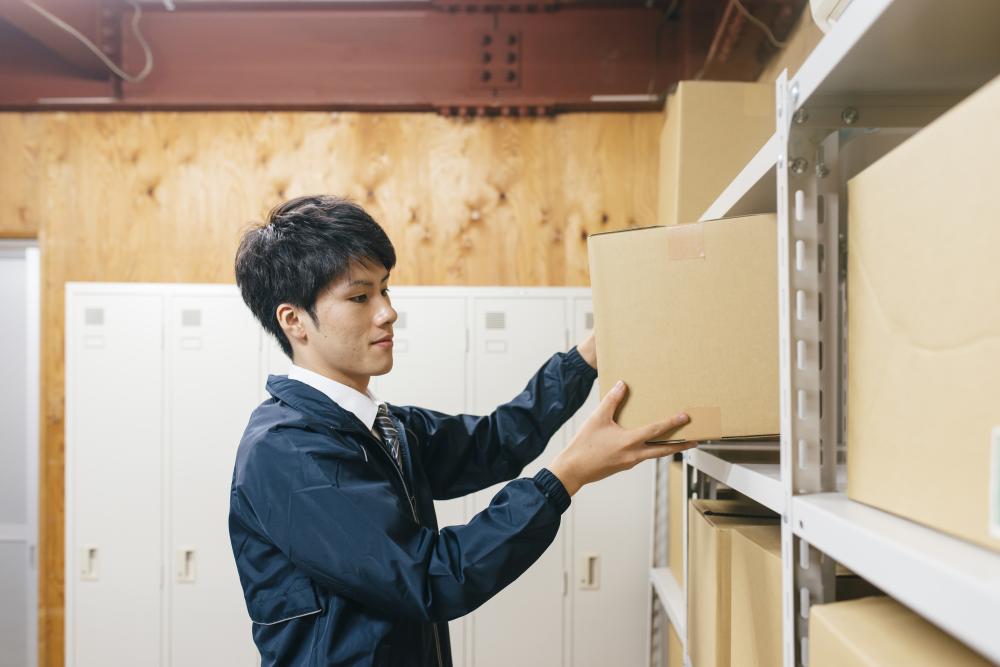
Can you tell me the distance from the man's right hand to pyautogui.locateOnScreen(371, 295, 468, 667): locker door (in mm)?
1344

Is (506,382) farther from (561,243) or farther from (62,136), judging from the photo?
(62,136)

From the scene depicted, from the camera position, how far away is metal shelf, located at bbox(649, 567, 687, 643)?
1601mm

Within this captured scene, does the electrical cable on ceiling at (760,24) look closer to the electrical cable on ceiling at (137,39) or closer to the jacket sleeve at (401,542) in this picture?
the jacket sleeve at (401,542)

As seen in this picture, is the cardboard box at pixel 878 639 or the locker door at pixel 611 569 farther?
the locker door at pixel 611 569

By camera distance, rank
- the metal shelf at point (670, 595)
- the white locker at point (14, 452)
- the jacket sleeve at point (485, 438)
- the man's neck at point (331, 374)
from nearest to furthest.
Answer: the man's neck at point (331, 374) < the jacket sleeve at point (485, 438) < the metal shelf at point (670, 595) < the white locker at point (14, 452)

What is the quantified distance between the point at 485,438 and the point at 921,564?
43.1 inches

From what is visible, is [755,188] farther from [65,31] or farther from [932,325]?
[65,31]

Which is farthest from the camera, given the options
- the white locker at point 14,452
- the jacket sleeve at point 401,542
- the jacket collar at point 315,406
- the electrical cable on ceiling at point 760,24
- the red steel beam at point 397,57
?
the white locker at point 14,452

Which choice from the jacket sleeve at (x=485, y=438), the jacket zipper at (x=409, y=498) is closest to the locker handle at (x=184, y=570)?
the jacket sleeve at (x=485, y=438)

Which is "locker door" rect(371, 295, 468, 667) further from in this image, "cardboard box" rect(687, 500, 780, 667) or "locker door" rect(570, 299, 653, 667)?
"cardboard box" rect(687, 500, 780, 667)

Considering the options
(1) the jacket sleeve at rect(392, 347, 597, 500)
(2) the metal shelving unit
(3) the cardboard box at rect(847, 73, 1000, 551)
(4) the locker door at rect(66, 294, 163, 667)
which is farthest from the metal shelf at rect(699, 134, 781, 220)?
(4) the locker door at rect(66, 294, 163, 667)

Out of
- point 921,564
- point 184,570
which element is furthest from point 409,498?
point 184,570

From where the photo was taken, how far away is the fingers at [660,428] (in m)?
0.86

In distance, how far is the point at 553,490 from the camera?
98cm
